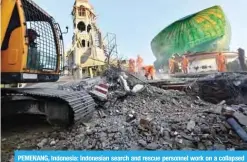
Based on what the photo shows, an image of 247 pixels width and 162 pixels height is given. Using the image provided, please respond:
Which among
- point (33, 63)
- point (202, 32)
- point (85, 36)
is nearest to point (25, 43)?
point (33, 63)

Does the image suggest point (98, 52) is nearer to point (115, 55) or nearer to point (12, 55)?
point (115, 55)

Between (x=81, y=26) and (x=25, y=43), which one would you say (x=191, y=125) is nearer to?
(x=25, y=43)

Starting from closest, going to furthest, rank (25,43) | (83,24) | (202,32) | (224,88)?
(25,43) < (224,88) < (202,32) < (83,24)

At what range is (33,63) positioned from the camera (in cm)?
371

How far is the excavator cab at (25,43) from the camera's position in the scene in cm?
334

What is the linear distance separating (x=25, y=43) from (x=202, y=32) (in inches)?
811

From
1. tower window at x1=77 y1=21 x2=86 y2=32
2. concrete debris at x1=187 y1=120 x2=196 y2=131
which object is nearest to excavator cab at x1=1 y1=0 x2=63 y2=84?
concrete debris at x1=187 y1=120 x2=196 y2=131

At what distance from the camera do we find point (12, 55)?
132 inches

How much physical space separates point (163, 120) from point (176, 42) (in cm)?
2026

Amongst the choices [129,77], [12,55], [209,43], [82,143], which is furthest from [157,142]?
[209,43]

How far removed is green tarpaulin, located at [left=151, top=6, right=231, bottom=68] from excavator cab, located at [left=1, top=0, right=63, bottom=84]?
19270 mm

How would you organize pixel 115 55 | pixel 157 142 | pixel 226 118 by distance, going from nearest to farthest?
pixel 157 142, pixel 226 118, pixel 115 55

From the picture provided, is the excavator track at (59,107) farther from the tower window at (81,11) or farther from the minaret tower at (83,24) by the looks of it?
the tower window at (81,11)

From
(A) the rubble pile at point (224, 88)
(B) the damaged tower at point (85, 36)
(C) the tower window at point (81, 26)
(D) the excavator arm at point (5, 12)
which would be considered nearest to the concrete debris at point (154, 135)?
(D) the excavator arm at point (5, 12)
